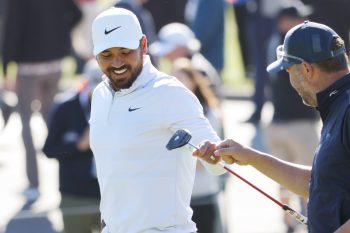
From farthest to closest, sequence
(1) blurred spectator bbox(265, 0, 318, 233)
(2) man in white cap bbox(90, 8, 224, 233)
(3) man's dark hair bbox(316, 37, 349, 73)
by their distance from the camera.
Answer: (1) blurred spectator bbox(265, 0, 318, 233) < (2) man in white cap bbox(90, 8, 224, 233) < (3) man's dark hair bbox(316, 37, 349, 73)

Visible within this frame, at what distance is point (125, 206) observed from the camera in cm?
584

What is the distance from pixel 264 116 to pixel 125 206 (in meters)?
9.31

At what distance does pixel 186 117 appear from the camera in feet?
19.1

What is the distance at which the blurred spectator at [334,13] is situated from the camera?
11.1 metres

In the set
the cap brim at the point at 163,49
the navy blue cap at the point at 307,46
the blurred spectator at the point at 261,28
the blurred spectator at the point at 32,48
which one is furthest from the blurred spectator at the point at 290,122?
the blurred spectator at the point at 261,28

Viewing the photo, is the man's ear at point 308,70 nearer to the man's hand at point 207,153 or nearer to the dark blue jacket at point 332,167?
the dark blue jacket at point 332,167

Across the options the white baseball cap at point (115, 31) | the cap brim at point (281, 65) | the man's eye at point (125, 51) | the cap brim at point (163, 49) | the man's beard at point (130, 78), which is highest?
the white baseball cap at point (115, 31)

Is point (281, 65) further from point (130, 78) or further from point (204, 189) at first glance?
point (204, 189)

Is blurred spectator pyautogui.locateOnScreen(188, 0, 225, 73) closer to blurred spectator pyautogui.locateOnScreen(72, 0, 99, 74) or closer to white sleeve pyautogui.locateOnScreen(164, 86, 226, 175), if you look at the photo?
blurred spectator pyautogui.locateOnScreen(72, 0, 99, 74)

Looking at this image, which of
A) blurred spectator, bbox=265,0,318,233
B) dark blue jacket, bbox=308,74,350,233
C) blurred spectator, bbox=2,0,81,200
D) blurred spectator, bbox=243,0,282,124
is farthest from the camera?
blurred spectator, bbox=243,0,282,124

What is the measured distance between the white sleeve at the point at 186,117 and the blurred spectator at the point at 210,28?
6558 millimetres

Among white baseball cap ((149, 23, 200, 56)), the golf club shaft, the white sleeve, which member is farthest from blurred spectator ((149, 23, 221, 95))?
the golf club shaft

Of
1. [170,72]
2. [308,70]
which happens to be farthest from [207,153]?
[170,72]

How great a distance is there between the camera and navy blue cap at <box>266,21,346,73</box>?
5199mm
